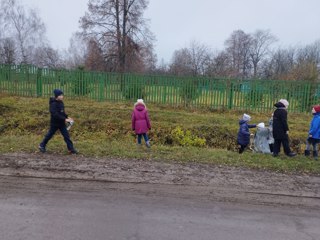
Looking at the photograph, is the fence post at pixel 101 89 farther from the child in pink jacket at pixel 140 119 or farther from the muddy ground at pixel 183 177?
the muddy ground at pixel 183 177

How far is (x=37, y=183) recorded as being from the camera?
5.52 meters

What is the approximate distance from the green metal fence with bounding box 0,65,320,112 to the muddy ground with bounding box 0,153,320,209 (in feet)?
27.7

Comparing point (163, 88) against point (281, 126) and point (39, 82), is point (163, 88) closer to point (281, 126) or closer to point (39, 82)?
point (39, 82)

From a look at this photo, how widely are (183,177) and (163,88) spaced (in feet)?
31.2

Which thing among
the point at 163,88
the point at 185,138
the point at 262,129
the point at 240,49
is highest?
the point at 240,49

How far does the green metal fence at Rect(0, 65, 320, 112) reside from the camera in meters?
14.5

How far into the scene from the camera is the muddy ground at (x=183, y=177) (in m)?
5.29

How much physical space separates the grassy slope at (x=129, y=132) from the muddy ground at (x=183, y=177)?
1.97ft

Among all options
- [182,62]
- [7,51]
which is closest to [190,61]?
[182,62]

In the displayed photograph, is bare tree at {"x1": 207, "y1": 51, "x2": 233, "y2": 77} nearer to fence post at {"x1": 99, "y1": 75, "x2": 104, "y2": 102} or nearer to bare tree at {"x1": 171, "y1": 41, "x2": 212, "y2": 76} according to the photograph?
bare tree at {"x1": 171, "y1": 41, "x2": 212, "y2": 76}

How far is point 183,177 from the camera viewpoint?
597cm

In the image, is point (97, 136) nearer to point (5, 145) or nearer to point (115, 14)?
point (5, 145)

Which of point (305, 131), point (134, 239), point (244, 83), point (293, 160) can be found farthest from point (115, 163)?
point (244, 83)

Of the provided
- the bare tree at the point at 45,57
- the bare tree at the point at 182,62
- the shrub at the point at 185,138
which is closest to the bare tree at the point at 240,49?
the bare tree at the point at 182,62
